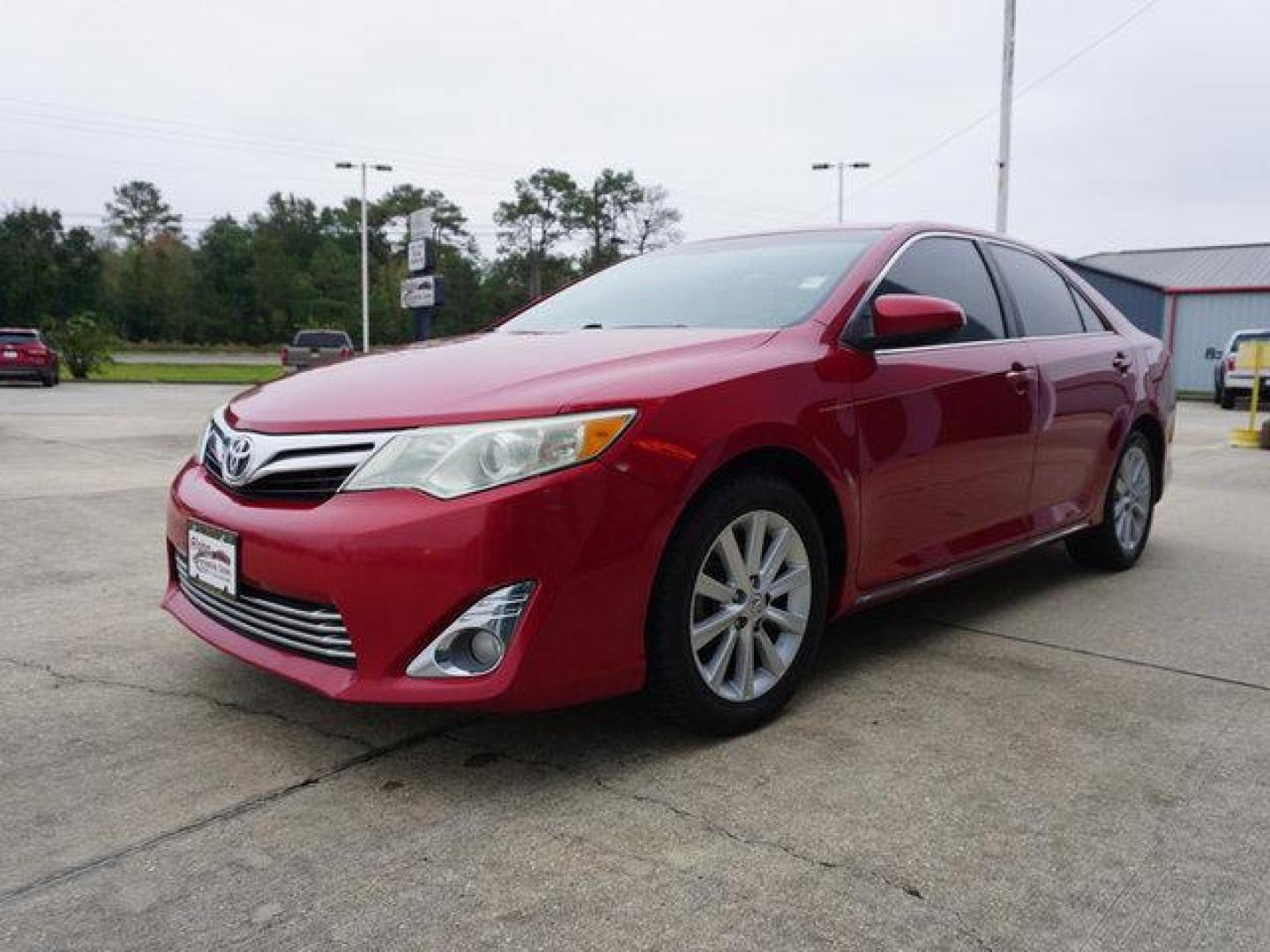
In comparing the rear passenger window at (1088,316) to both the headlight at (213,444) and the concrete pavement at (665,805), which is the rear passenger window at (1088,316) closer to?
the concrete pavement at (665,805)

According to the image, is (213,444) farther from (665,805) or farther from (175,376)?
(175,376)

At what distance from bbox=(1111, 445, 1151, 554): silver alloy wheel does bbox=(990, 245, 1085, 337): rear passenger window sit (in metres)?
0.76

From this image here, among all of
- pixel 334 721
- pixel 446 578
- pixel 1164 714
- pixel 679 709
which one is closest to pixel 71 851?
pixel 334 721

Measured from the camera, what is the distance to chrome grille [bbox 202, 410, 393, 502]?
8.41 ft

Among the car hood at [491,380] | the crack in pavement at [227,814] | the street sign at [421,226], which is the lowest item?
the crack in pavement at [227,814]

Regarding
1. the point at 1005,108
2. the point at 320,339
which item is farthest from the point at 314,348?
the point at 1005,108

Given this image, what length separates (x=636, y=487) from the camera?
2.51m

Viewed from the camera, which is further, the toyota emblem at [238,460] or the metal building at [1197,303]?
the metal building at [1197,303]

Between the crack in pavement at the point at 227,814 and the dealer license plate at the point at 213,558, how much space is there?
0.53 m

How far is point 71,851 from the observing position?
225 centimetres

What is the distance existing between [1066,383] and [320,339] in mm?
28240

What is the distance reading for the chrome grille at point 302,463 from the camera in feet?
8.41

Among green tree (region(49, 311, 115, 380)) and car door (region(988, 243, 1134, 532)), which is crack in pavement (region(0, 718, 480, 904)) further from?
green tree (region(49, 311, 115, 380))

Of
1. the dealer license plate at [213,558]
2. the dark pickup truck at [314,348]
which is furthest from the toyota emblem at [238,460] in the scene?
the dark pickup truck at [314,348]
